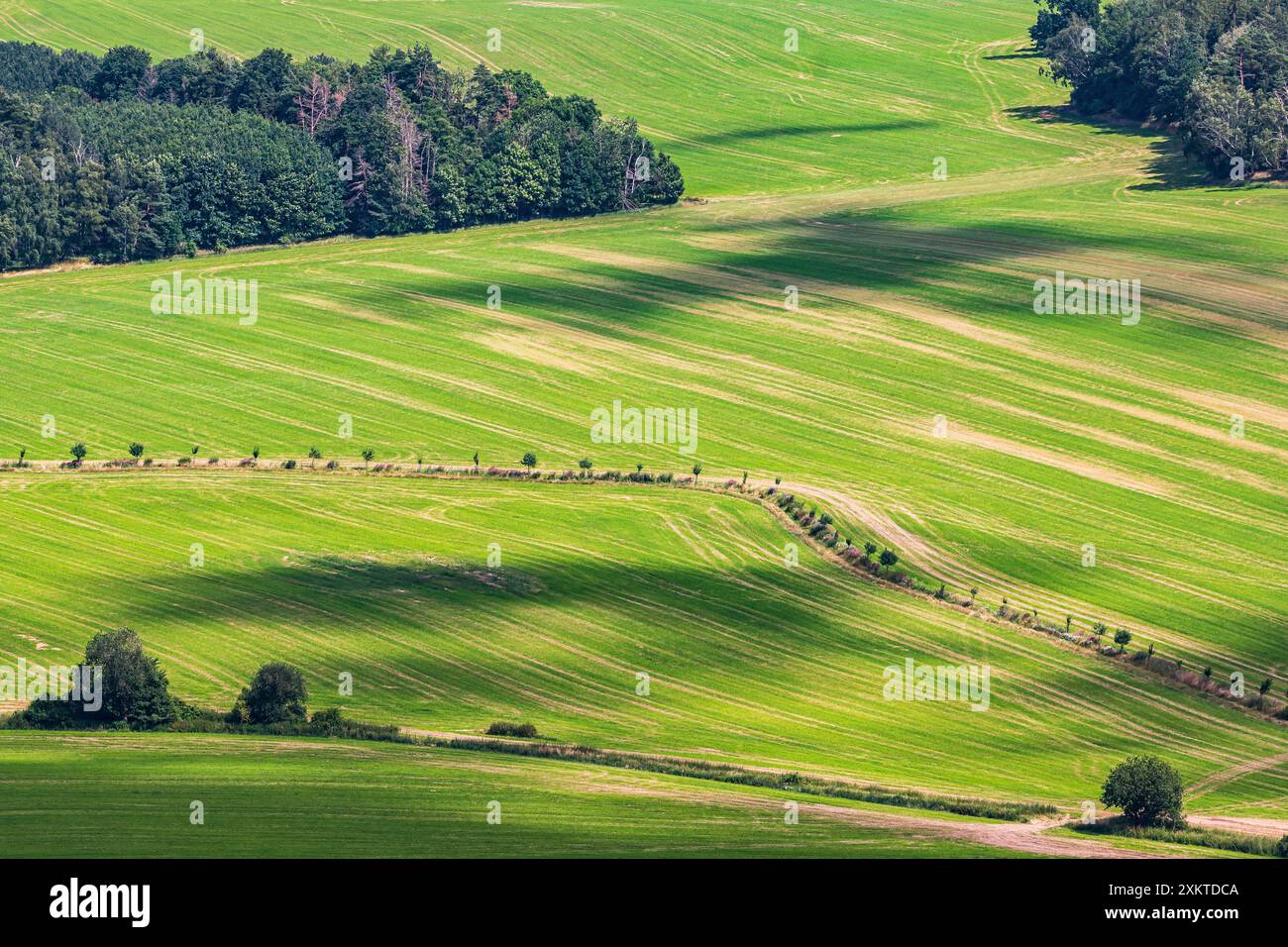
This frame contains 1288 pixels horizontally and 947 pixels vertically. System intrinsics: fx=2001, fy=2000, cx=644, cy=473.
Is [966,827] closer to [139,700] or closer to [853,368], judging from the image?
[139,700]

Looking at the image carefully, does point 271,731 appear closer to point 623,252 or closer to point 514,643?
point 514,643

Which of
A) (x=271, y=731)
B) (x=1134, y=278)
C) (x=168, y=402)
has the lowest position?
(x=271, y=731)

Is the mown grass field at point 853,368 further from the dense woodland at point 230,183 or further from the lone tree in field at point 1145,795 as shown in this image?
the lone tree in field at point 1145,795

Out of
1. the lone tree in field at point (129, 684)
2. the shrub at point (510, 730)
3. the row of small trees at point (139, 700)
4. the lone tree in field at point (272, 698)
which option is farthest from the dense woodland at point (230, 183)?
the shrub at point (510, 730)

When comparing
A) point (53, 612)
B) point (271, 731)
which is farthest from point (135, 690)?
point (53, 612)

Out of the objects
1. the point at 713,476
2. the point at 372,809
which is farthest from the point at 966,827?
the point at 713,476

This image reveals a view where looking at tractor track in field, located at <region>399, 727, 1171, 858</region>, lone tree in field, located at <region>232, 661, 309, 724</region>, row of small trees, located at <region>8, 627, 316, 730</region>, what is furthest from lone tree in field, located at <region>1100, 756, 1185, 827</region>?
lone tree in field, located at <region>232, 661, 309, 724</region>

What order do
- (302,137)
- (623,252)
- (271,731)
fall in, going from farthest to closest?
1. (302,137)
2. (623,252)
3. (271,731)
